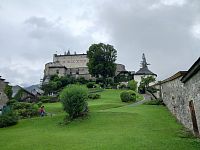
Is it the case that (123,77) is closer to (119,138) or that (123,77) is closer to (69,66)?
(69,66)

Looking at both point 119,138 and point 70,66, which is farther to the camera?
point 70,66

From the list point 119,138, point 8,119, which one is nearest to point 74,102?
point 8,119

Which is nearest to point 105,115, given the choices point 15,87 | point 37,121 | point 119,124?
point 119,124

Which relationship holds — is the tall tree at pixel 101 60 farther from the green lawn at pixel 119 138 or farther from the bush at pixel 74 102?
the green lawn at pixel 119 138

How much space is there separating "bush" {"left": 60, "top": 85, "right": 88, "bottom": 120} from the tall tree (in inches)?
2013

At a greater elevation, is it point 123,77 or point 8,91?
point 123,77

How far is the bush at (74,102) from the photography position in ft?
93.5

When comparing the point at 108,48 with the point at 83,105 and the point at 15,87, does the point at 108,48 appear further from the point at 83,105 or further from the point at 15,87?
the point at 83,105

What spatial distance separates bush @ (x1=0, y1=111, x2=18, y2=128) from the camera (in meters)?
28.6

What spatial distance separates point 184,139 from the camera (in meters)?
15.4

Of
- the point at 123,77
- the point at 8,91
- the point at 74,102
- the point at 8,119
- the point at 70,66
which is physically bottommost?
the point at 8,119

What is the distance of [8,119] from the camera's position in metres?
29.0

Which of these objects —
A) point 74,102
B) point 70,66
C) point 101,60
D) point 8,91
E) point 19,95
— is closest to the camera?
point 74,102

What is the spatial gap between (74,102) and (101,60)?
2147 inches
